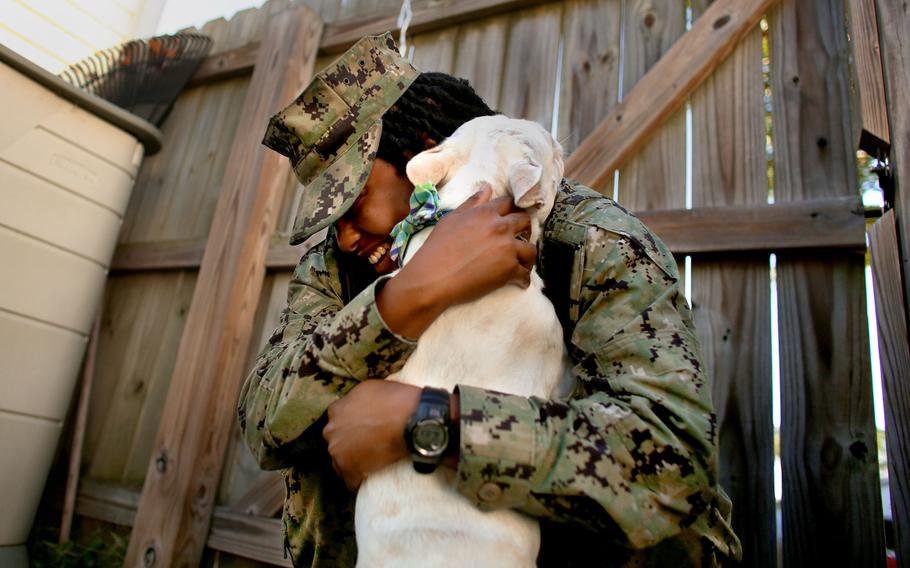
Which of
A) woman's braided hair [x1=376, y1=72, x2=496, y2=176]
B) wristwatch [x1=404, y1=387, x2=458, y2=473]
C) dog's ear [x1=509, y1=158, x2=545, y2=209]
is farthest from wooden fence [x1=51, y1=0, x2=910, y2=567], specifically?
wristwatch [x1=404, y1=387, x2=458, y2=473]

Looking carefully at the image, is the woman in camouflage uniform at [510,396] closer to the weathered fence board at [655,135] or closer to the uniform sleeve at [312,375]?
the uniform sleeve at [312,375]

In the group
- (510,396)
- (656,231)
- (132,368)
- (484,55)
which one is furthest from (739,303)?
(132,368)

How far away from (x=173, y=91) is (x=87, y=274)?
1379mm

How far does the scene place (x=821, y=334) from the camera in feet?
6.55

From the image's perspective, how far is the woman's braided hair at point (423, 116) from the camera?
1731 mm

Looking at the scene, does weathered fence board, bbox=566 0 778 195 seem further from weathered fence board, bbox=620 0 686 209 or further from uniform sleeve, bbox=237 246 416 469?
uniform sleeve, bbox=237 246 416 469

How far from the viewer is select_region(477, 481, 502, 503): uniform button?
1040 mm

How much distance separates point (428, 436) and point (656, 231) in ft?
5.15

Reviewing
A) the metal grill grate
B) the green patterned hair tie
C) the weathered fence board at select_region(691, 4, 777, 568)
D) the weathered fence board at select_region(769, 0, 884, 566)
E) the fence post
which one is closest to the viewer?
the green patterned hair tie

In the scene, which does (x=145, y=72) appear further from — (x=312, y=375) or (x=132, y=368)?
(x=312, y=375)

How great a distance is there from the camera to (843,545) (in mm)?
1798

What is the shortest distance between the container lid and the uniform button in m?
3.24

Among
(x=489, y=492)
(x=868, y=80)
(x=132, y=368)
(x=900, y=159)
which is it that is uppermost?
(x=868, y=80)

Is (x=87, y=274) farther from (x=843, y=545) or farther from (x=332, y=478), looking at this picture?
(x=843, y=545)
